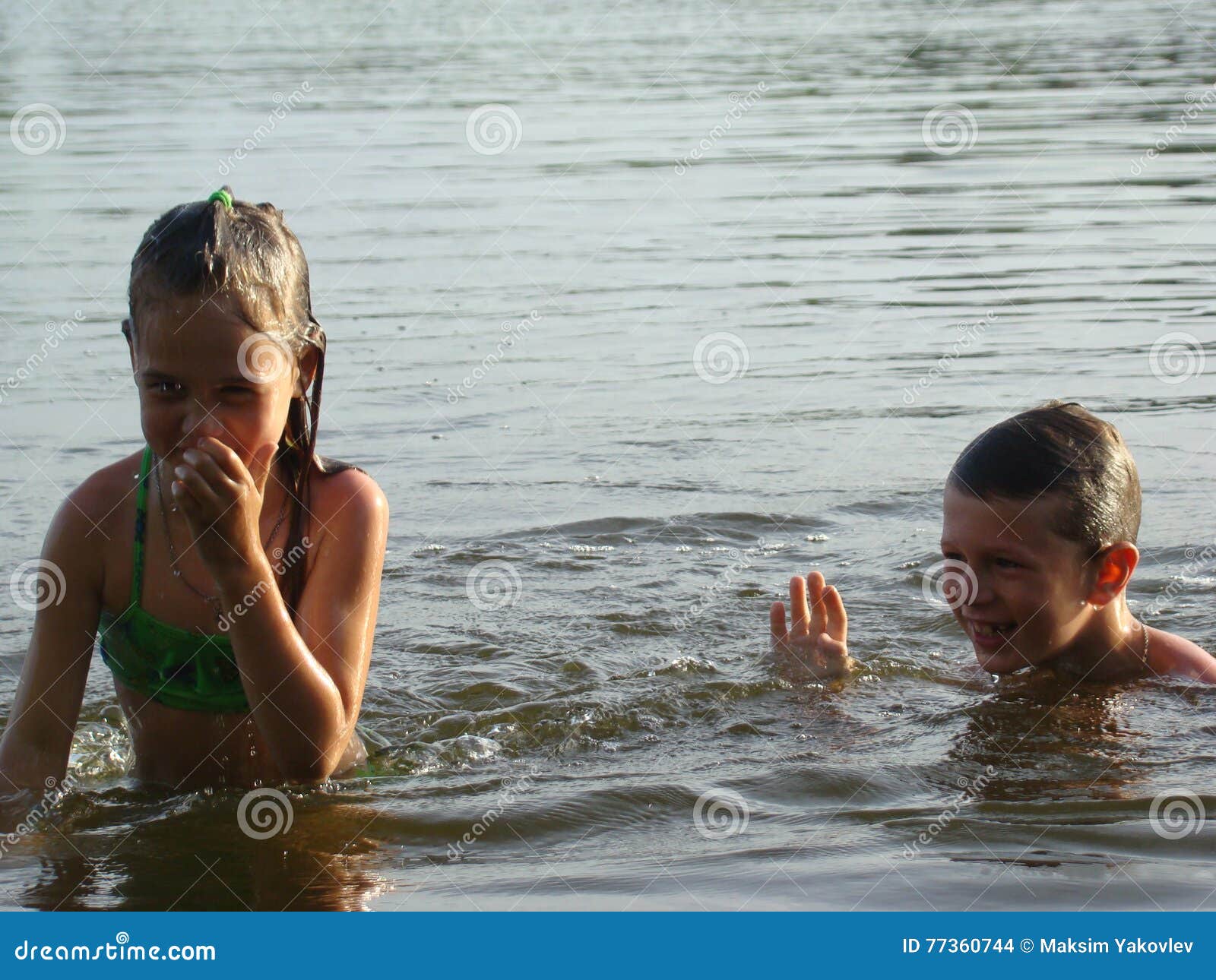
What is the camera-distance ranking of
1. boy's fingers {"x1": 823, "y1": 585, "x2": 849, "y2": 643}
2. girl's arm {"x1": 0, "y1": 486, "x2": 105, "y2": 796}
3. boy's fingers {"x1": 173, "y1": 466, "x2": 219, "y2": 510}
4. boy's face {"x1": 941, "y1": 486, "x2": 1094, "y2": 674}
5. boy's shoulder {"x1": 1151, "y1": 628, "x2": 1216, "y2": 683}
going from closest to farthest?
boy's fingers {"x1": 173, "y1": 466, "x2": 219, "y2": 510}
girl's arm {"x1": 0, "y1": 486, "x2": 105, "y2": 796}
boy's face {"x1": 941, "y1": 486, "x2": 1094, "y2": 674}
boy's shoulder {"x1": 1151, "y1": 628, "x2": 1216, "y2": 683}
boy's fingers {"x1": 823, "y1": 585, "x2": 849, "y2": 643}

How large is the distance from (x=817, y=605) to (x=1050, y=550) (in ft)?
2.55

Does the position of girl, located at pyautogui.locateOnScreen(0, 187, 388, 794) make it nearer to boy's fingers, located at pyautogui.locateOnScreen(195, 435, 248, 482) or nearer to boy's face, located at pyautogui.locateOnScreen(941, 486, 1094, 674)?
boy's fingers, located at pyautogui.locateOnScreen(195, 435, 248, 482)

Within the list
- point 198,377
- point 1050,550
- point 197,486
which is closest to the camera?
point 197,486

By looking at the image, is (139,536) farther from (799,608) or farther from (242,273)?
(799,608)

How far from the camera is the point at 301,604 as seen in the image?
12.8ft

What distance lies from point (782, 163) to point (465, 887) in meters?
11.7

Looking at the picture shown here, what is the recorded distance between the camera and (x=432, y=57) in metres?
24.3

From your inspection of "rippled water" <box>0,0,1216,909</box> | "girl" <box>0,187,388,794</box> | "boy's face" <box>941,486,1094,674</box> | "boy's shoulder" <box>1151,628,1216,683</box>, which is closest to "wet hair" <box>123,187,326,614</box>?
"girl" <box>0,187,388,794</box>

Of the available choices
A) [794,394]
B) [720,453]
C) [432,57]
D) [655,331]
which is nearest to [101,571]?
[720,453]

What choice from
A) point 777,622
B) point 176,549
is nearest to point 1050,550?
point 777,622

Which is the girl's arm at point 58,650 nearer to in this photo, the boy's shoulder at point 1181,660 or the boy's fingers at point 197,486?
the boy's fingers at point 197,486

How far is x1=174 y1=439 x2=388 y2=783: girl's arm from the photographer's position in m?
3.14

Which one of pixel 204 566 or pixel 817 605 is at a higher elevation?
pixel 204 566

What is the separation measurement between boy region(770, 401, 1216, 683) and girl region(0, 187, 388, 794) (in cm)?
187
